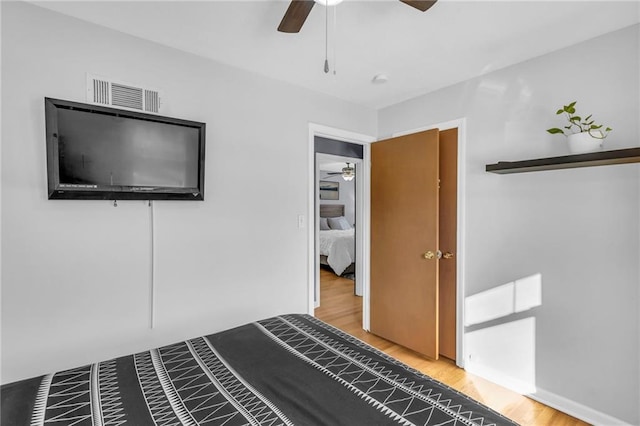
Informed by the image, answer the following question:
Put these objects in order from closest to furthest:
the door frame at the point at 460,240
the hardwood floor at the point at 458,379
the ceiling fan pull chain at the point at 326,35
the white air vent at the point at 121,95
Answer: the ceiling fan pull chain at the point at 326,35 → the white air vent at the point at 121,95 → the hardwood floor at the point at 458,379 → the door frame at the point at 460,240

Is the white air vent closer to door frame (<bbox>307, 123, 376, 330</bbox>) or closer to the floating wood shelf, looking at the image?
door frame (<bbox>307, 123, 376, 330</bbox>)

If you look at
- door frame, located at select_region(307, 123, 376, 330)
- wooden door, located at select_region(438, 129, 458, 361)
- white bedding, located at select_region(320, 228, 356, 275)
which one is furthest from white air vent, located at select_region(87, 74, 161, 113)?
white bedding, located at select_region(320, 228, 356, 275)

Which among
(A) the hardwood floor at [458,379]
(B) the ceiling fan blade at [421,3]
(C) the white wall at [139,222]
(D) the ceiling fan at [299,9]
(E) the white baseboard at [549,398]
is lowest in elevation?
(A) the hardwood floor at [458,379]

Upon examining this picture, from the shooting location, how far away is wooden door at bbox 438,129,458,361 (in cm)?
273

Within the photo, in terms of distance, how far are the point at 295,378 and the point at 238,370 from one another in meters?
0.26

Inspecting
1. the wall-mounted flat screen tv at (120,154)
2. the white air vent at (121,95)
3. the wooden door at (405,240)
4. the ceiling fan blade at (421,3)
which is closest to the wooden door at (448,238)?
the wooden door at (405,240)

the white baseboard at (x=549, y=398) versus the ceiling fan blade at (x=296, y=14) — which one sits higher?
the ceiling fan blade at (x=296, y=14)

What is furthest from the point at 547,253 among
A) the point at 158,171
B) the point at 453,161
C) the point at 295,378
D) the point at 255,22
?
the point at 158,171

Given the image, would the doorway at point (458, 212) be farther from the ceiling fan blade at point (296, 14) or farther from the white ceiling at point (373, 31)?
the ceiling fan blade at point (296, 14)

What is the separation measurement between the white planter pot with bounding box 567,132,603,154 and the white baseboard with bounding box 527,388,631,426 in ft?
5.26

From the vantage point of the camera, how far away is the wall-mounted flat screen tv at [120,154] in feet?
5.50

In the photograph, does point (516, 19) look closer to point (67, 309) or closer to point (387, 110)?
point (387, 110)

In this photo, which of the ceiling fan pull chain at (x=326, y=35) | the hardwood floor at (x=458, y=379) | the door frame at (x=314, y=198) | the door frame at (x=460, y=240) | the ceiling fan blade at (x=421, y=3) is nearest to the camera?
the ceiling fan blade at (x=421, y=3)

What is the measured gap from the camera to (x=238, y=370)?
134 centimetres
